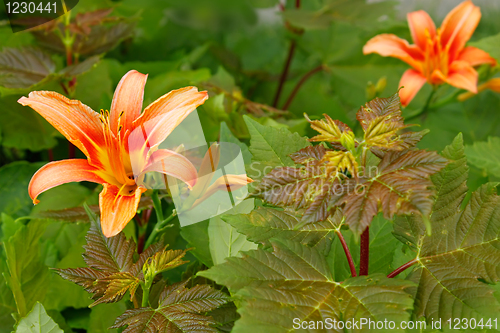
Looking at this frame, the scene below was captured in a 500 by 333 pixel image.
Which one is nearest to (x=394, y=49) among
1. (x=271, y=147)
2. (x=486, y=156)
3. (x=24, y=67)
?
(x=486, y=156)

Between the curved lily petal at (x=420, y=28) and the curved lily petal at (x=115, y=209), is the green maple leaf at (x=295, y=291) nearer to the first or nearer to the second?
the curved lily petal at (x=115, y=209)

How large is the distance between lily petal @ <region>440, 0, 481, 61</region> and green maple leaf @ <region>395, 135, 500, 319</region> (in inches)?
14.0

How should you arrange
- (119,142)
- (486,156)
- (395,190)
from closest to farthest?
(395,190), (119,142), (486,156)

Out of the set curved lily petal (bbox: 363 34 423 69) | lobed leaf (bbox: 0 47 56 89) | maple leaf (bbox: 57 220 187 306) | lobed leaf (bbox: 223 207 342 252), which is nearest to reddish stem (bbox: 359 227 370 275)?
lobed leaf (bbox: 223 207 342 252)

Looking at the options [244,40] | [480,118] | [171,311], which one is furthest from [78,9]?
[480,118]

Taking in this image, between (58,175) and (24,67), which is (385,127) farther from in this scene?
(24,67)

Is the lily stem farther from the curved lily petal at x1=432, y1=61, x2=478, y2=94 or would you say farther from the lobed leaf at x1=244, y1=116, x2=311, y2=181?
the curved lily petal at x1=432, y1=61, x2=478, y2=94

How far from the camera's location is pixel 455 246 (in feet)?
1.13

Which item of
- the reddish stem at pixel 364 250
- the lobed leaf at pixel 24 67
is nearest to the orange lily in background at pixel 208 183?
the reddish stem at pixel 364 250

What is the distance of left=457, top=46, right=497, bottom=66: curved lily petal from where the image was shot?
0.61 metres

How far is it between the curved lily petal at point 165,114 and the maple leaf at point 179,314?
13 cm

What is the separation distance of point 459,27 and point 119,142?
538 millimetres

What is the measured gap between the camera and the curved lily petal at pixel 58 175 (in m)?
0.35

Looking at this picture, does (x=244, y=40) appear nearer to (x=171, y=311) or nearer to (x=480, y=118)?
(x=480, y=118)
